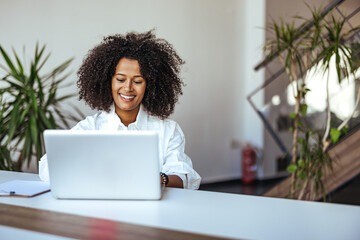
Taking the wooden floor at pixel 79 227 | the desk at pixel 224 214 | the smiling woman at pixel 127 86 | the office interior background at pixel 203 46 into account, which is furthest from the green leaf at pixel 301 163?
the wooden floor at pixel 79 227

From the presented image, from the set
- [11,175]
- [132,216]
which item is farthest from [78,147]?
[11,175]

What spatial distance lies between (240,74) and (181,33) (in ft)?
4.01

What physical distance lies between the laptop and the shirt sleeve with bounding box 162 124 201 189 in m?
0.59

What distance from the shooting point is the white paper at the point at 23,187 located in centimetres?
187

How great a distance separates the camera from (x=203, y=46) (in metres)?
6.12

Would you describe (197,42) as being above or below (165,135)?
above

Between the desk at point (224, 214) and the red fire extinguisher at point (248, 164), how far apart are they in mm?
4717

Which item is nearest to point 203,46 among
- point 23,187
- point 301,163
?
point 301,163

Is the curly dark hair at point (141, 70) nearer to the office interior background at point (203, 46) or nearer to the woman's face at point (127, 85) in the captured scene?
the woman's face at point (127, 85)

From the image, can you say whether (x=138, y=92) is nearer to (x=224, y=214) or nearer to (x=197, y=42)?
(x=224, y=214)

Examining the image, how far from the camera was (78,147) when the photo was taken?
5.51 feet

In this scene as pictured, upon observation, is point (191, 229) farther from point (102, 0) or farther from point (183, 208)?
point (102, 0)

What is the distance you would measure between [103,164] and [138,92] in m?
0.84

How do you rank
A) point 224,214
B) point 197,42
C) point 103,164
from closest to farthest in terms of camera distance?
point 224,214 < point 103,164 < point 197,42
